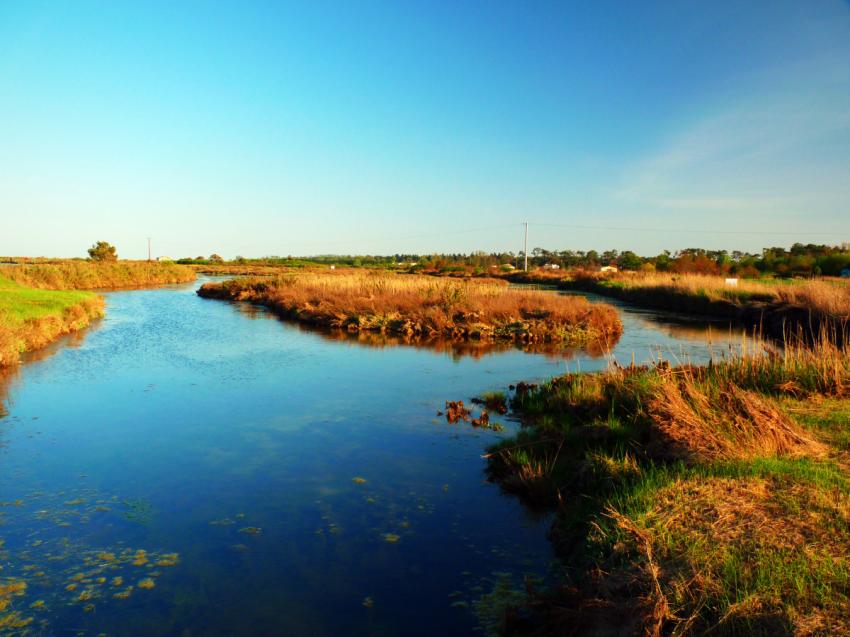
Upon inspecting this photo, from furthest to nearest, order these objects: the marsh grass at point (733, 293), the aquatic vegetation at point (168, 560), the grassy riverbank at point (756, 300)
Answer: the marsh grass at point (733, 293)
the grassy riverbank at point (756, 300)
the aquatic vegetation at point (168, 560)

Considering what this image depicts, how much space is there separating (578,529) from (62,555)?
18.2 ft

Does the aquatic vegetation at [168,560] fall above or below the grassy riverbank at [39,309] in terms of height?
below

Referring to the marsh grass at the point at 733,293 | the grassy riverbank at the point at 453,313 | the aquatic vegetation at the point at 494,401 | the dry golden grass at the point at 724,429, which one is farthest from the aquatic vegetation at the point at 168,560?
the marsh grass at the point at 733,293

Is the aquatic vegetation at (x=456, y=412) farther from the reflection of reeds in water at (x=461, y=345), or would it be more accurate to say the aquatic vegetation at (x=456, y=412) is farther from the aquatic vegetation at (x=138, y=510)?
the reflection of reeds in water at (x=461, y=345)

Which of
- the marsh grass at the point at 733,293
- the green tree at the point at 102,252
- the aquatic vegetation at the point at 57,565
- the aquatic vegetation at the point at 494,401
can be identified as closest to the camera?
the aquatic vegetation at the point at 57,565

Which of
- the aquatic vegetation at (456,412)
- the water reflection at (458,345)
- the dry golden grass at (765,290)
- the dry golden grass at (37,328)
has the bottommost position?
the water reflection at (458,345)

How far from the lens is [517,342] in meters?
22.5

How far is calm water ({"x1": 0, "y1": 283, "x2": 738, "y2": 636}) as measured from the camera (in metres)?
5.18

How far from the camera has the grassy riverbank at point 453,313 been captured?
23422 millimetres

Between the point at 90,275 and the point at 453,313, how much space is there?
132ft

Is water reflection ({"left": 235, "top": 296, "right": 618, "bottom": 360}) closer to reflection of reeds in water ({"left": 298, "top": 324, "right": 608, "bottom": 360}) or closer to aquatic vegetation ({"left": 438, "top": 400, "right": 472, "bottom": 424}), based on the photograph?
reflection of reeds in water ({"left": 298, "top": 324, "right": 608, "bottom": 360})

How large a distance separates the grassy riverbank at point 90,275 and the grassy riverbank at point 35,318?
572 inches

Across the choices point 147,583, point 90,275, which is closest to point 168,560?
point 147,583

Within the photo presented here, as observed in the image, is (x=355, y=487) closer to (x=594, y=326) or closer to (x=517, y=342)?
(x=517, y=342)
